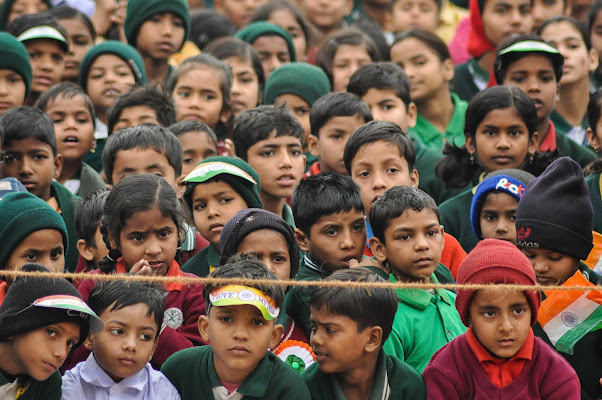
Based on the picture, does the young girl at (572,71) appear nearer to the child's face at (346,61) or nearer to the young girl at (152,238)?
the child's face at (346,61)

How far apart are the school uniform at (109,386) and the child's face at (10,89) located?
3.19 m

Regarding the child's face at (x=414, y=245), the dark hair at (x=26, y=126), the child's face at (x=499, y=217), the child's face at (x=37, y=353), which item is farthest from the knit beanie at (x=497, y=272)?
the dark hair at (x=26, y=126)

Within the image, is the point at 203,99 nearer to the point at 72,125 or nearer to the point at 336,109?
Result: the point at 72,125

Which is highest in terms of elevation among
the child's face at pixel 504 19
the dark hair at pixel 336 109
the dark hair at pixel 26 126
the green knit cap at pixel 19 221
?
the child's face at pixel 504 19

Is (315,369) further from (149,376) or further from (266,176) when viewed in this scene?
(266,176)

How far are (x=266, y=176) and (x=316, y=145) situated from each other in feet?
2.06

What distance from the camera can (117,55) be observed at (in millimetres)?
7715

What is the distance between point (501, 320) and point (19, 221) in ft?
7.42

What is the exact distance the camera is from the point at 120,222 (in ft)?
16.4

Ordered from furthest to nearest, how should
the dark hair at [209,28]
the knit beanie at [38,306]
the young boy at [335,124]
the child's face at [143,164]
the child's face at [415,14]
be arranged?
the child's face at [415,14]
the dark hair at [209,28]
the young boy at [335,124]
the child's face at [143,164]
the knit beanie at [38,306]

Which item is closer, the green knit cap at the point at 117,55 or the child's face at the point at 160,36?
the green knit cap at the point at 117,55

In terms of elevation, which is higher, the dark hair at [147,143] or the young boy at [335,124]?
the young boy at [335,124]

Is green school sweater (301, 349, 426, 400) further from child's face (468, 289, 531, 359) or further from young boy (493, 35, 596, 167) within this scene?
young boy (493, 35, 596, 167)

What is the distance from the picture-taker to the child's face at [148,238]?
4.92m
